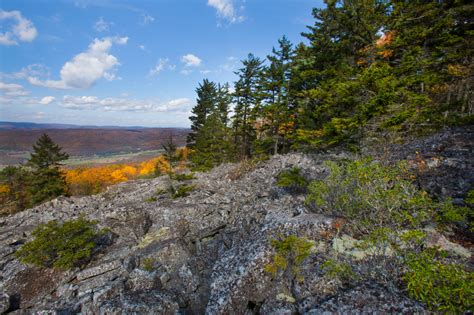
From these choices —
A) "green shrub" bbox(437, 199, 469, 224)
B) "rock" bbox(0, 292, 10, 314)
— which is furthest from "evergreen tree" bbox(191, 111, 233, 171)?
"green shrub" bbox(437, 199, 469, 224)

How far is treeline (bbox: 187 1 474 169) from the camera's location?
11.2m

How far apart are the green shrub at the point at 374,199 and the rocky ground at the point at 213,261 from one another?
2.22 feet

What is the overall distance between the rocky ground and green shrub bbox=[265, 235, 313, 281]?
0.16 metres

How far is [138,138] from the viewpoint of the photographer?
16625cm

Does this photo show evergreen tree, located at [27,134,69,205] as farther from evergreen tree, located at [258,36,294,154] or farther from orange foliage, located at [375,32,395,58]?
orange foliage, located at [375,32,395,58]

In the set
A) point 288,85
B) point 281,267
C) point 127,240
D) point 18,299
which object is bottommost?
point 18,299

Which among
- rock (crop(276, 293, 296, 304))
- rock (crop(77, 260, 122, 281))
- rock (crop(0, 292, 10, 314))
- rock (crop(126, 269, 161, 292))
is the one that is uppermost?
rock (crop(276, 293, 296, 304))

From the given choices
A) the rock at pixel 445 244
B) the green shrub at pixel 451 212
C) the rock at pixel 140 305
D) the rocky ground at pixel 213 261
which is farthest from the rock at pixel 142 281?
the green shrub at pixel 451 212

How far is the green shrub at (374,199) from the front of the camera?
4.45 meters

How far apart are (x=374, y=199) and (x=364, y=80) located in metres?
9.12

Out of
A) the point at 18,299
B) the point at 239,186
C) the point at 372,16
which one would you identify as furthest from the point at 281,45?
the point at 18,299

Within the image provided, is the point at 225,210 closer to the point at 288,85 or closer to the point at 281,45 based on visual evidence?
the point at 288,85

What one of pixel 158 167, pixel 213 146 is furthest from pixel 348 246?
pixel 158 167

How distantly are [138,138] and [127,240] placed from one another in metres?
173
